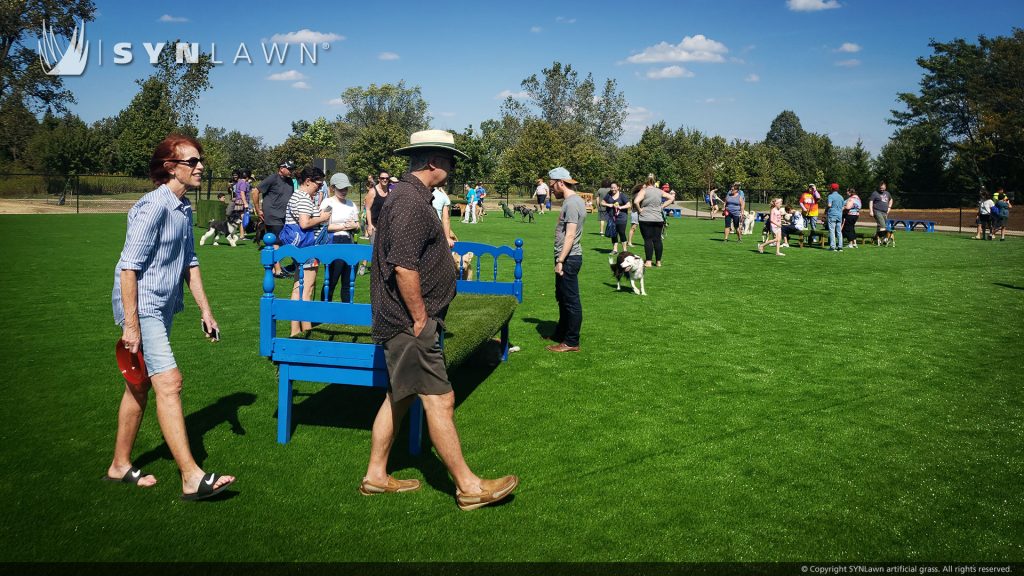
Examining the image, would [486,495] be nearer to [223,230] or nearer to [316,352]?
[316,352]

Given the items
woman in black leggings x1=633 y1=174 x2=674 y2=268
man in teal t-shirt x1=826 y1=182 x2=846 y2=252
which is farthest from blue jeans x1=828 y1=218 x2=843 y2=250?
woman in black leggings x1=633 y1=174 x2=674 y2=268

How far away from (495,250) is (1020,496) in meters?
4.84

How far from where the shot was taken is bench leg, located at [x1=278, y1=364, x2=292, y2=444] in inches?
178

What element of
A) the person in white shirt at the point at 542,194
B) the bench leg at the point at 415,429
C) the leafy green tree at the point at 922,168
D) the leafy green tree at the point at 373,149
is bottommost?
the bench leg at the point at 415,429

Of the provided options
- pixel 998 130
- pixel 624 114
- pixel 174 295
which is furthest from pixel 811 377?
pixel 624 114

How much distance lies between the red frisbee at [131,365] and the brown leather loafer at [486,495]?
190 cm

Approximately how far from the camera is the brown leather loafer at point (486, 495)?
12.0 feet

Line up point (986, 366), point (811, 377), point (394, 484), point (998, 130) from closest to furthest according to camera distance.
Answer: point (394, 484), point (811, 377), point (986, 366), point (998, 130)

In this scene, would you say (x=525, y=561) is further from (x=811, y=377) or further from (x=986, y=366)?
(x=986, y=366)

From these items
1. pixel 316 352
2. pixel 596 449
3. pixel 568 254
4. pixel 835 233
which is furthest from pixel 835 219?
pixel 316 352

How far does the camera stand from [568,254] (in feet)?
23.6

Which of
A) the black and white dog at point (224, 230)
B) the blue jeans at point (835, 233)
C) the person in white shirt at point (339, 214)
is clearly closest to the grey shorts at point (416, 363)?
the person in white shirt at point (339, 214)

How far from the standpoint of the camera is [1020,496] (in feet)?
13.0

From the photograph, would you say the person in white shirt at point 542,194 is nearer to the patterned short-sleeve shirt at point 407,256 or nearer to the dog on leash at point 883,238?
the dog on leash at point 883,238
